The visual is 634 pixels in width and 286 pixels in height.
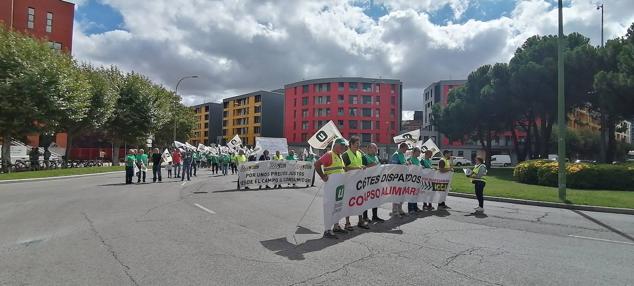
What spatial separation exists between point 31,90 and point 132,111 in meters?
13.5

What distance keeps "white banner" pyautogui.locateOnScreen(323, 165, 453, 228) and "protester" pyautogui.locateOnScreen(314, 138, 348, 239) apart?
4.9 inches

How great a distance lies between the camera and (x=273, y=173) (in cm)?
1878

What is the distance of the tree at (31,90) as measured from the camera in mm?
26453

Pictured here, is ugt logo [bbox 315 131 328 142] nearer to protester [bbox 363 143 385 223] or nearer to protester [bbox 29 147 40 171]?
protester [bbox 363 143 385 223]

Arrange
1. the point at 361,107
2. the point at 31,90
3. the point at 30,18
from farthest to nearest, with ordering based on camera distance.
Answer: the point at 361,107 < the point at 30,18 < the point at 31,90

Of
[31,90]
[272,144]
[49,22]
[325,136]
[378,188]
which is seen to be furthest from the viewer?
[49,22]

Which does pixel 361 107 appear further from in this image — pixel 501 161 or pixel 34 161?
pixel 34 161

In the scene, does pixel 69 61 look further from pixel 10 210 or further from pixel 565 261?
pixel 565 261

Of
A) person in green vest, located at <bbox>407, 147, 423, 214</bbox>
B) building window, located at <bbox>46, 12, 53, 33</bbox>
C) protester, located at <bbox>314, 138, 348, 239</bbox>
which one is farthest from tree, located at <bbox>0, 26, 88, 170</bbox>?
building window, located at <bbox>46, 12, 53, 33</bbox>

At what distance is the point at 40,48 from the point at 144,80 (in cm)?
1380

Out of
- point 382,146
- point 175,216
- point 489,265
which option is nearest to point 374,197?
point 489,265

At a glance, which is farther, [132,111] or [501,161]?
[501,161]

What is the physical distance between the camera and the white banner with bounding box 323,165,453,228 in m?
7.98

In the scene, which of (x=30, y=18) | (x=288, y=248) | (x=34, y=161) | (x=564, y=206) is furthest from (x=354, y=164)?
(x=30, y=18)
